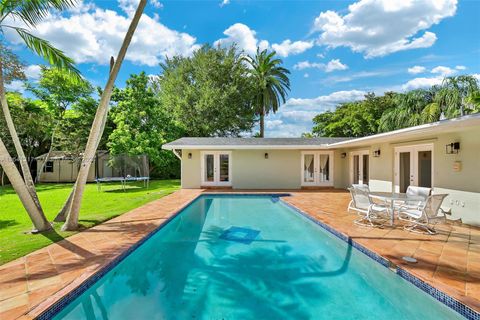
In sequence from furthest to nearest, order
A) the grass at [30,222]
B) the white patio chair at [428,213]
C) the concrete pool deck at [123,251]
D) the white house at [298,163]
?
1. the white house at [298,163]
2. the white patio chair at [428,213]
3. the grass at [30,222]
4. the concrete pool deck at [123,251]

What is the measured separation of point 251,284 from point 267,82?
25700 millimetres

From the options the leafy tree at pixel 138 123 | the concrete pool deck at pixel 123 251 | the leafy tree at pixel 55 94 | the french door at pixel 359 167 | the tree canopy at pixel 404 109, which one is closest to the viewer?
the concrete pool deck at pixel 123 251

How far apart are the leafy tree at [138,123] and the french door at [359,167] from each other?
13294mm

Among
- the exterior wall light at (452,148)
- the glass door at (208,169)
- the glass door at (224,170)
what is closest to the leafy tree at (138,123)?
the glass door at (208,169)

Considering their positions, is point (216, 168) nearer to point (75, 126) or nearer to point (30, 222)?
point (30, 222)

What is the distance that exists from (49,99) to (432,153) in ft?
84.9

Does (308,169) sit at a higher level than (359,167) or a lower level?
lower

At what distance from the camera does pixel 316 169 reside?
1638cm

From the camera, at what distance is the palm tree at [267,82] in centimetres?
2758

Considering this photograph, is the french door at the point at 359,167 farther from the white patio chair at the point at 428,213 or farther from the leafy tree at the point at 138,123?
the leafy tree at the point at 138,123

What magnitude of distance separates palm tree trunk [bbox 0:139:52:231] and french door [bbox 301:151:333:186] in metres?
13.4

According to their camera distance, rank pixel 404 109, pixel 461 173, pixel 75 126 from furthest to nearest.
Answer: pixel 404 109 < pixel 75 126 < pixel 461 173

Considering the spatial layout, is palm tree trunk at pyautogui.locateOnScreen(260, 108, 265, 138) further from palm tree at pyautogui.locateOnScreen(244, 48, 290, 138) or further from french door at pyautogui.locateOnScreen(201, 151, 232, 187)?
french door at pyautogui.locateOnScreen(201, 151, 232, 187)

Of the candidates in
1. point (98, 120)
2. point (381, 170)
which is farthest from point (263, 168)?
point (98, 120)
